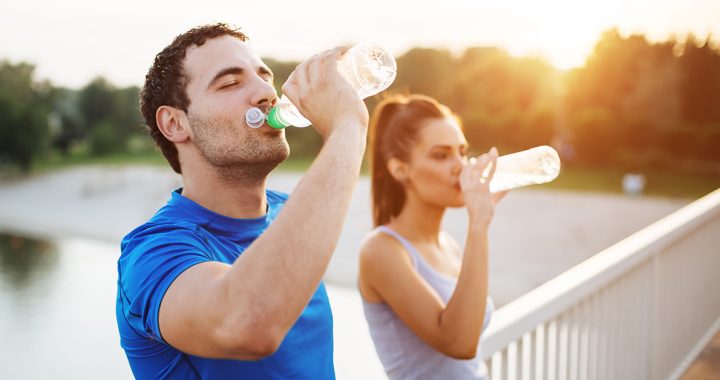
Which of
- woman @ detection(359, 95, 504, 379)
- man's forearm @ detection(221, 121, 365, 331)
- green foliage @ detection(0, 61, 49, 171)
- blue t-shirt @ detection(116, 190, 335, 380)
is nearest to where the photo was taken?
man's forearm @ detection(221, 121, 365, 331)

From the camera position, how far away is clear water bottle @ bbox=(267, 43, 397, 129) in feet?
3.89

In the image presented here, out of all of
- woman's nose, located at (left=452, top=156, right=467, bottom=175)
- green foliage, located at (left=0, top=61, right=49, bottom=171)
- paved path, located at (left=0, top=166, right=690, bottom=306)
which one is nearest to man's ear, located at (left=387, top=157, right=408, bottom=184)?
woman's nose, located at (left=452, top=156, right=467, bottom=175)

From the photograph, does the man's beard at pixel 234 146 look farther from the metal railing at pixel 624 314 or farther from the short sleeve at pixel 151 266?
the metal railing at pixel 624 314

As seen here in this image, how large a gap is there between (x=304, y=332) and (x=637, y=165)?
2681 cm

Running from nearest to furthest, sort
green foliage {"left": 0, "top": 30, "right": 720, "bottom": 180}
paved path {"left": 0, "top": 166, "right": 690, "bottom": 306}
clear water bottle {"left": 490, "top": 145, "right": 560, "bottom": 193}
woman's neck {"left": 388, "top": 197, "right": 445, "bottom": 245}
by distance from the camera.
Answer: woman's neck {"left": 388, "top": 197, "right": 445, "bottom": 245}, clear water bottle {"left": 490, "top": 145, "right": 560, "bottom": 193}, paved path {"left": 0, "top": 166, "right": 690, "bottom": 306}, green foliage {"left": 0, "top": 30, "right": 720, "bottom": 180}

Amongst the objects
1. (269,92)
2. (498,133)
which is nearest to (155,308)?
(269,92)

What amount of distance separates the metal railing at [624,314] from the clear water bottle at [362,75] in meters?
0.76

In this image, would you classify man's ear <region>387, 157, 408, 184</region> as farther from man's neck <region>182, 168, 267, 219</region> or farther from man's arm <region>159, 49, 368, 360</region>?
man's arm <region>159, 49, 368, 360</region>

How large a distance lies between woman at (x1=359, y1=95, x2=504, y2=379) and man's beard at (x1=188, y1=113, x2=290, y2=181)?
0.56 metres

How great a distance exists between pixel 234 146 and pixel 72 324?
8.40 meters

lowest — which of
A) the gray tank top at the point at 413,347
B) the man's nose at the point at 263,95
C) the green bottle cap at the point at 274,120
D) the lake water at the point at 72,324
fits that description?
the lake water at the point at 72,324

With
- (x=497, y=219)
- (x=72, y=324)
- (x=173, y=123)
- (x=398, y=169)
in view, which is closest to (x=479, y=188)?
(x=398, y=169)

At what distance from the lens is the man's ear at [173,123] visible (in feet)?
4.14

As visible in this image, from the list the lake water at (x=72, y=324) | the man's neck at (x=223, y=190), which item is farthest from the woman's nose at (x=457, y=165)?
the lake water at (x=72, y=324)
